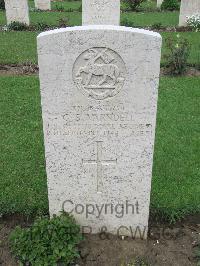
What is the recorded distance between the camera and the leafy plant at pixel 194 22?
13.5 meters

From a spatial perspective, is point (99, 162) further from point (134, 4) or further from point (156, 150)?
point (134, 4)

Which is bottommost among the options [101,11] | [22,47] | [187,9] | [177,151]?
[177,151]

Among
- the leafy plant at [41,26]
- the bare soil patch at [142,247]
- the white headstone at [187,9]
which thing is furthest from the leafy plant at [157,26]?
the bare soil patch at [142,247]

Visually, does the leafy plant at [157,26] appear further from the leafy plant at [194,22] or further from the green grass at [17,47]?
the green grass at [17,47]

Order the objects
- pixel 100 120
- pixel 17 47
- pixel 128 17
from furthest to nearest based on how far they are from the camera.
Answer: pixel 128 17
pixel 17 47
pixel 100 120

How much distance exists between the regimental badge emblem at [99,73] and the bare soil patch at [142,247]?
157cm

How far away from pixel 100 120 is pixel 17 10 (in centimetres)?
1144

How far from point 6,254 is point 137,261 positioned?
130 cm

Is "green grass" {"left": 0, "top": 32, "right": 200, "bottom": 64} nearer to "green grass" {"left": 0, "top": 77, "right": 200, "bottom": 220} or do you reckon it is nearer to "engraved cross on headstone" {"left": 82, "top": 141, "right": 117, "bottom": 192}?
"green grass" {"left": 0, "top": 77, "right": 200, "bottom": 220}

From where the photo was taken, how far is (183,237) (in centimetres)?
409

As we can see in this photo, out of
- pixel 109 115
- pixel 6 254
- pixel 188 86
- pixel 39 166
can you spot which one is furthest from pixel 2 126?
pixel 188 86

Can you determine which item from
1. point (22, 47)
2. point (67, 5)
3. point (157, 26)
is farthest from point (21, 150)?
point (67, 5)

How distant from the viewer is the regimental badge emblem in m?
3.21

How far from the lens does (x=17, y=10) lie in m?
13.7
